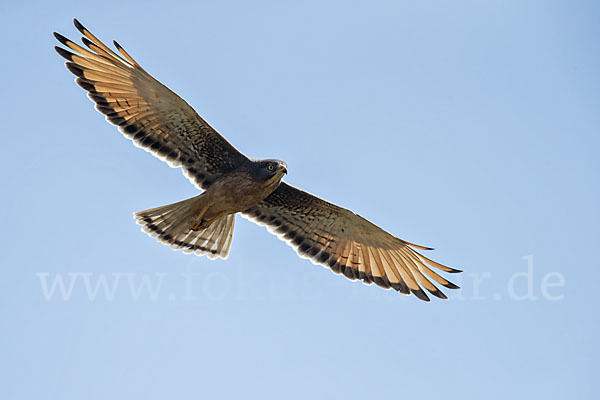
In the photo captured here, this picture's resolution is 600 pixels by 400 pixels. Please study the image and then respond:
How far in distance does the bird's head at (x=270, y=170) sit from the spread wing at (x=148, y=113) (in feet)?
1.23

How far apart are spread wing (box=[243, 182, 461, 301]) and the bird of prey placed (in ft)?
0.05

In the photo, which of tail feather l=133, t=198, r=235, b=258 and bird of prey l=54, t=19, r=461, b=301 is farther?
tail feather l=133, t=198, r=235, b=258

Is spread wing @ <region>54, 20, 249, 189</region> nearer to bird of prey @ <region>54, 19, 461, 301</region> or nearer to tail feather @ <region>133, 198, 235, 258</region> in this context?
bird of prey @ <region>54, 19, 461, 301</region>

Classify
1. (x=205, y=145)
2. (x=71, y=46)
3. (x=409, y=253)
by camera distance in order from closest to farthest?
(x=71, y=46) → (x=205, y=145) → (x=409, y=253)

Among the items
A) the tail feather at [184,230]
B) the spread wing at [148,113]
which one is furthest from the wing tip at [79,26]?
the tail feather at [184,230]

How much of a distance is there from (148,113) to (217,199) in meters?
1.38

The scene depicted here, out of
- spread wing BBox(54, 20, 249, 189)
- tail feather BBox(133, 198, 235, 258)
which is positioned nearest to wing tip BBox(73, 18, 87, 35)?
spread wing BBox(54, 20, 249, 189)

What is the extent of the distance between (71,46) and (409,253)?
5.16 metres

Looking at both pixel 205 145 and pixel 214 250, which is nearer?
pixel 205 145

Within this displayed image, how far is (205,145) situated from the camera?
9.66 meters

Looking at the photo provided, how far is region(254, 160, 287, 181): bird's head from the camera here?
30.3ft

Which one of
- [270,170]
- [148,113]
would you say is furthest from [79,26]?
[270,170]

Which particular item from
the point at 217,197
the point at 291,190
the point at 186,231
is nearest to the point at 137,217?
the point at 186,231

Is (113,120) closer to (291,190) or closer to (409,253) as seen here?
(291,190)
